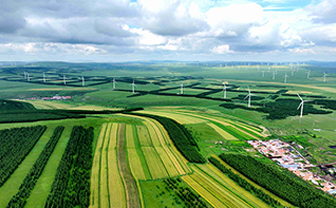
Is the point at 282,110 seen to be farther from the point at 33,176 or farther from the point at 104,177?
the point at 33,176

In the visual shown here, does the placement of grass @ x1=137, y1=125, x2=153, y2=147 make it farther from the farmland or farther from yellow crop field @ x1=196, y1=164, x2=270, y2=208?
yellow crop field @ x1=196, y1=164, x2=270, y2=208

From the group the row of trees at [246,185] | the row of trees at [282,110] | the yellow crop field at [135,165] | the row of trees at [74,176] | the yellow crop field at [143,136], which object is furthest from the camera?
the row of trees at [282,110]

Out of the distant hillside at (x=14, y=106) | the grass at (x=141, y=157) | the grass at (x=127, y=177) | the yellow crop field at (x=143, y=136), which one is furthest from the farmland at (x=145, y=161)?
the distant hillside at (x=14, y=106)

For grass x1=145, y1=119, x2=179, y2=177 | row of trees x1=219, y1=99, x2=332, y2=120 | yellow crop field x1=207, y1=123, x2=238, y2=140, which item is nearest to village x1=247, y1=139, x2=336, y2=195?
yellow crop field x1=207, y1=123, x2=238, y2=140

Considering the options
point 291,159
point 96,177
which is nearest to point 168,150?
point 96,177

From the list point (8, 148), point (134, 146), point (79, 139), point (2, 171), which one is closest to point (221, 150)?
point (134, 146)

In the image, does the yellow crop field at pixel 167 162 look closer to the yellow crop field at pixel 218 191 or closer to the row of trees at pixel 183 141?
the yellow crop field at pixel 218 191
